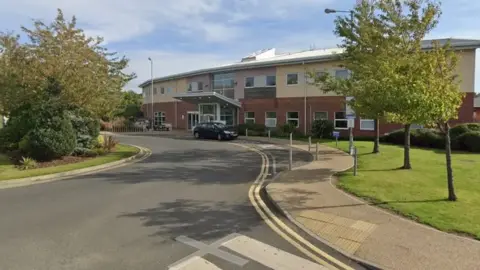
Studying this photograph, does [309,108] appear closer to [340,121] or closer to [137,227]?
[340,121]

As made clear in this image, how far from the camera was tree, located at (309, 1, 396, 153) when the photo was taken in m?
12.8

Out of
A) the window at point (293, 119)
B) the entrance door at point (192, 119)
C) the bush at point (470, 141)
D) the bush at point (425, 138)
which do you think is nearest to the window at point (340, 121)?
the window at point (293, 119)

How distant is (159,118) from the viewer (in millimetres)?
54531

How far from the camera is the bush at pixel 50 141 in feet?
53.5

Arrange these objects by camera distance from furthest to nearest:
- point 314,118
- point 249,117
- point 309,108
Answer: point 249,117
point 309,108
point 314,118

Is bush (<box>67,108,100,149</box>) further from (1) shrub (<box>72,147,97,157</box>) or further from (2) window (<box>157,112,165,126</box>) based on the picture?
(2) window (<box>157,112,165,126</box>)

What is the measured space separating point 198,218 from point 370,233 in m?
3.35

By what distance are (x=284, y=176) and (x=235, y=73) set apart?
29452 mm

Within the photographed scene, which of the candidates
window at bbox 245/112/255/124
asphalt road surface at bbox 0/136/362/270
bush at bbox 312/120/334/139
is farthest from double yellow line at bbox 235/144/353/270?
window at bbox 245/112/255/124

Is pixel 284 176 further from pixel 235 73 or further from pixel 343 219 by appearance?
pixel 235 73

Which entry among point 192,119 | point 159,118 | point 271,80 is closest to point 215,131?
point 271,80

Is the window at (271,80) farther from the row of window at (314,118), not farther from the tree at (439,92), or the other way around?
the tree at (439,92)

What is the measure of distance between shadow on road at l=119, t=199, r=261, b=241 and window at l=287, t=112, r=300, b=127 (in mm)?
27022

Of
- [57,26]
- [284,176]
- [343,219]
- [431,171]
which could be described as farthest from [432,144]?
[57,26]
